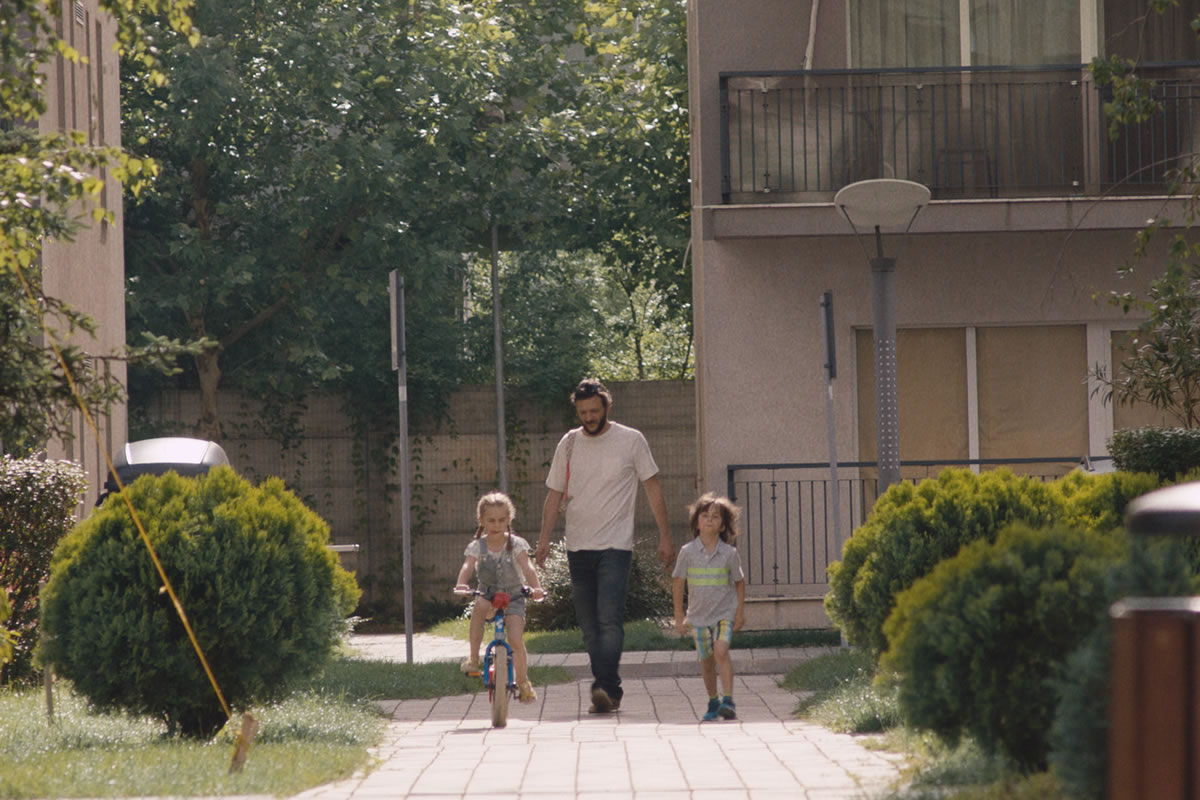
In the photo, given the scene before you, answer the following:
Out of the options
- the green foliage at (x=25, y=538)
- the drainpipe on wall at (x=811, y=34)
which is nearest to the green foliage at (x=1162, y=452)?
the drainpipe on wall at (x=811, y=34)

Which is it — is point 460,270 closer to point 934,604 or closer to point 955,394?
point 955,394

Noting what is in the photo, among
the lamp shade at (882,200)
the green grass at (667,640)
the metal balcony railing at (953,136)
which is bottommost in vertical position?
the green grass at (667,640)

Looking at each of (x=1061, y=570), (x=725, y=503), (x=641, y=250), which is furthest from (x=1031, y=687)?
(x=641, y=250)

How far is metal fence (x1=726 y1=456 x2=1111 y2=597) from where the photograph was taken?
14750 mm

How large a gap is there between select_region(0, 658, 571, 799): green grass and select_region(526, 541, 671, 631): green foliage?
17.2 ft

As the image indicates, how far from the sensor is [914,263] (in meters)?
14.8

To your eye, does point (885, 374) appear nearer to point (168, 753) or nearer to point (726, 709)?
point (726, 709)

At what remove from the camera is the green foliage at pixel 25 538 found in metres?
10.7

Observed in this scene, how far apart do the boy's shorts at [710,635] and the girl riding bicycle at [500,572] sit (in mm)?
924

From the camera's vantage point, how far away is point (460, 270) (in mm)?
20500

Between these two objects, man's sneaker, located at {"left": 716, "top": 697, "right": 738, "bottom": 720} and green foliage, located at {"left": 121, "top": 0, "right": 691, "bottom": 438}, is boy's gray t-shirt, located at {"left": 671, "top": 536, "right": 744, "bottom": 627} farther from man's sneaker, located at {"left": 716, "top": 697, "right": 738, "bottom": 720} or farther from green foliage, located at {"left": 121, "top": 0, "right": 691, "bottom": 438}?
green foliage, located at {"left": 121, "top": 0, "right": 691, "bottom": 438}

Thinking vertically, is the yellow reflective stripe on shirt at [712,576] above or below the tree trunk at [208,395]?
below

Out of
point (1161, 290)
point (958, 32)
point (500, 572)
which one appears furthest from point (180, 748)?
point (958, 32)

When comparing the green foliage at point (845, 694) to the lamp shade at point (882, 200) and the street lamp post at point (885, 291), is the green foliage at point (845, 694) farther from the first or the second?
the lamp shade at point (882, 200)
